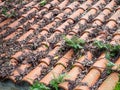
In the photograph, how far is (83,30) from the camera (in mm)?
4938

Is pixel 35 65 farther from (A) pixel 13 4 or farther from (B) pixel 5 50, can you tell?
(A) pixel 13 4

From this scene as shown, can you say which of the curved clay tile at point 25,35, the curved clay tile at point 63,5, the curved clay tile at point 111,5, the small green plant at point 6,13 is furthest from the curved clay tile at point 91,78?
the small green plant at point 6,13

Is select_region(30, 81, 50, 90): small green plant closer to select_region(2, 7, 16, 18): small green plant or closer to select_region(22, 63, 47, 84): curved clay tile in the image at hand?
select_region(22, 63, 47, 84): curved clay tile

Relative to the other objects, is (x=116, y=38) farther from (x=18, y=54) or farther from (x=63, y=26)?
(x=18, y=54)

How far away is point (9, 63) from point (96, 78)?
1.36m

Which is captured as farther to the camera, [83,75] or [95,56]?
[95,56]

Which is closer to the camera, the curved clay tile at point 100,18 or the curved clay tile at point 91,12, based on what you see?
the curved clay tile at point 100,18

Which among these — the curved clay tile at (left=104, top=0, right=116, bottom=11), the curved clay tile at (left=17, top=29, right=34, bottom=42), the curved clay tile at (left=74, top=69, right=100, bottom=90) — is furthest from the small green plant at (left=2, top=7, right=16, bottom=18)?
the curved clay tile at (left=74, top=69, right=100, bottom=90)

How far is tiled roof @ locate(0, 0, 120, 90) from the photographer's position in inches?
159

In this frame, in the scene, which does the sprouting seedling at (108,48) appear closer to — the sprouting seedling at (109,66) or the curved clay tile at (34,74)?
the sprouting seedling at (109,66)

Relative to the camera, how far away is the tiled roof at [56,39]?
159 inches

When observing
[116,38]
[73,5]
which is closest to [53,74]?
[116,38]

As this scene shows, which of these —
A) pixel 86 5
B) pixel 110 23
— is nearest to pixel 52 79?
pixel 110 23

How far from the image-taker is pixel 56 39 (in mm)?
4820
